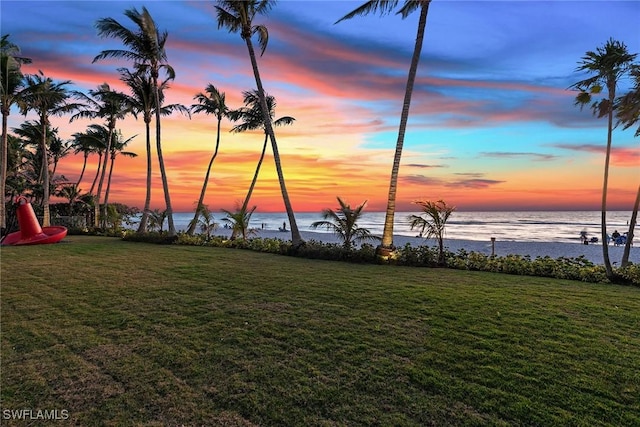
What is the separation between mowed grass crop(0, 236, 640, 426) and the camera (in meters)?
2.80

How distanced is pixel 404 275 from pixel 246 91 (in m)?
13.9

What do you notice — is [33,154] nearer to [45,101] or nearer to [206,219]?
[45,101]

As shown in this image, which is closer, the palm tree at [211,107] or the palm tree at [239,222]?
the palm tree at [239,222]

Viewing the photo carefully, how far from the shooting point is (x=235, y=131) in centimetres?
1986

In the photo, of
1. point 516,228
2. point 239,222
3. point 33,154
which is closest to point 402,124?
point 239,222

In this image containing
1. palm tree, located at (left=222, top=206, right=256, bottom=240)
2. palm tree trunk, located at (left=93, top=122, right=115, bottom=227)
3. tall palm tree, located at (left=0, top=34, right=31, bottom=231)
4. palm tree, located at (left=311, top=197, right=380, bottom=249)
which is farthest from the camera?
palm tree trunk, located at (left=93, top=122, right=115, bottom=227)

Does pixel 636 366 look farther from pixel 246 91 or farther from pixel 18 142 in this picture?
pixel 18 142

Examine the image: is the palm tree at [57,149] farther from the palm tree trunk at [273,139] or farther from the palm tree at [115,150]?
the palm tree trunk at [273,139]

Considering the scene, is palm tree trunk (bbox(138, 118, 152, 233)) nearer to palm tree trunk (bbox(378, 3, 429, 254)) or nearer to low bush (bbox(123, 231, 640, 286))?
low bush (bbox(123, 231, 640, 286))

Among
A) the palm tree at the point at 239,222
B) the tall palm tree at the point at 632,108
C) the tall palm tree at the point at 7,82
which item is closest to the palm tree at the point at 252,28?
the palm tree at the point at 239,222

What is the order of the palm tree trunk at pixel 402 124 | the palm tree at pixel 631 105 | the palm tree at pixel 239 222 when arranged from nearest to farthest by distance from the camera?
1. the palm tree at pixel 631 105
2. the palm tree trunk at pixel 402 124
3. the palm tree at pixel 239 222

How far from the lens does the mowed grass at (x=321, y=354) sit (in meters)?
2.80

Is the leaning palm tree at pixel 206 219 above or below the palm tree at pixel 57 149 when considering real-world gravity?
below

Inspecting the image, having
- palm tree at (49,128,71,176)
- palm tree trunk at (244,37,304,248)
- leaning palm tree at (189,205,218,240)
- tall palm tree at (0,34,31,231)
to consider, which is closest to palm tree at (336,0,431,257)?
palm tree trunk at (244,37,304,248)
